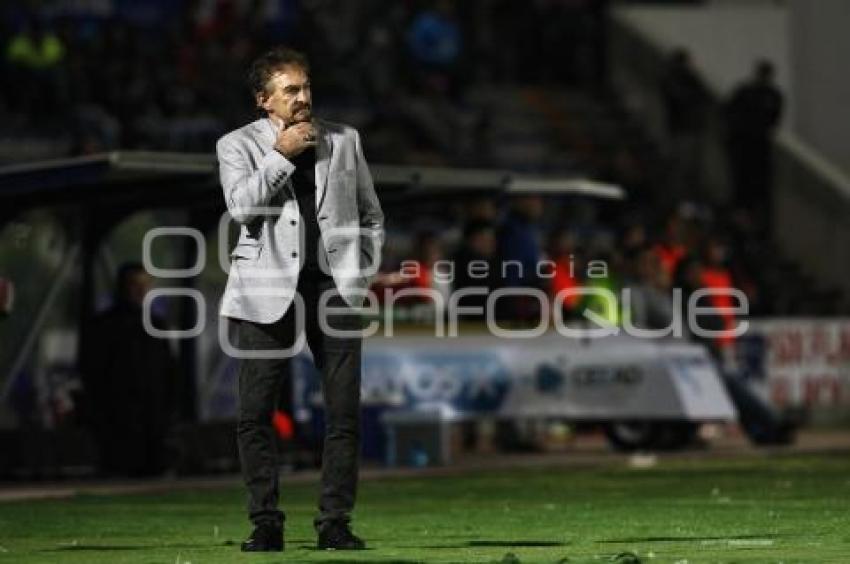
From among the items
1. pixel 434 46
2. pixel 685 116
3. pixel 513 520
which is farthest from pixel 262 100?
pixel 685 116

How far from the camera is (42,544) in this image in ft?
48.2

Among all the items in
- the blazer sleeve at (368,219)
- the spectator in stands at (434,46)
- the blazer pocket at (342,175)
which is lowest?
the blazer sleeve at (368,219)

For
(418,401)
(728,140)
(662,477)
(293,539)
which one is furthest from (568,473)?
(728,140)

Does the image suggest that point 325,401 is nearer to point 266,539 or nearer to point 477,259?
point 266,539

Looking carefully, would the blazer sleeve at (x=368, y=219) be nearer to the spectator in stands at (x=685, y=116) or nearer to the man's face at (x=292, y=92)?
the man's face at (x=292, y=92)

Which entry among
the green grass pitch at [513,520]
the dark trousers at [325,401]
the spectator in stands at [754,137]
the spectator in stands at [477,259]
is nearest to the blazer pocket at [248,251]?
the dark trousers at [325,401]

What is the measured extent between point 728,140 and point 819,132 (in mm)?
2555

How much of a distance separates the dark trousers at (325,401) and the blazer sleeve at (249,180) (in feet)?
1.44

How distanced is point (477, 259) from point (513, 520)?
8.69 meters

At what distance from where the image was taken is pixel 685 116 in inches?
1458

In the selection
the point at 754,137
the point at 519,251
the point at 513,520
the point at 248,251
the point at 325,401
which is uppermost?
the point at 754,137

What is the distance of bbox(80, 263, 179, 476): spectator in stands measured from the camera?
22.9m

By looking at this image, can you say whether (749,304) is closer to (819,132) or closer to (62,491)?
(819,132)

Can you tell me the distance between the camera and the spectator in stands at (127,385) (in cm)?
2289
